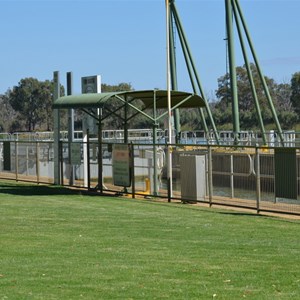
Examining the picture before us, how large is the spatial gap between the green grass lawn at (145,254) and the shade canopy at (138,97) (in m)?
5.86

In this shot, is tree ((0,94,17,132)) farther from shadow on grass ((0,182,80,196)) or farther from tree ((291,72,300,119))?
shadow on grass ((0,182,80,196))

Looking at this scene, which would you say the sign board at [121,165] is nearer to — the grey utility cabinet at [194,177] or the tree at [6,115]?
the grey utility cabinet at [194,177]

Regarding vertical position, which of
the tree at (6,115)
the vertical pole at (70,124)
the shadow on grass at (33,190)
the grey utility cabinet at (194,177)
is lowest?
the shadow on grass at (33,190)

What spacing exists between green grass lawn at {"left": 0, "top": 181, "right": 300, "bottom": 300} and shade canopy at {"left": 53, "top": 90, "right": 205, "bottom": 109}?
5.86 meters

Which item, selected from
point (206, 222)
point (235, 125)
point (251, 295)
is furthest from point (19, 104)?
point (251, 295)

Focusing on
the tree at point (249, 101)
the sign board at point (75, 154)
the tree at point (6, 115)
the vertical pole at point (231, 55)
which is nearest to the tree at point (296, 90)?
the tree at point (249, 101)

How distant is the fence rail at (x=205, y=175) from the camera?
19.9m

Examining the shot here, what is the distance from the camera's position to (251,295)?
9.34 m

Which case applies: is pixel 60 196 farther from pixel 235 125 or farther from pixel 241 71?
pixel 241 71

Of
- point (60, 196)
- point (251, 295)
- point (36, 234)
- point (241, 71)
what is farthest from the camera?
point (241, 71)

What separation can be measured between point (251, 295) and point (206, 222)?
888 centimetres

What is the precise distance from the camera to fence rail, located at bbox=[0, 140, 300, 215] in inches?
785

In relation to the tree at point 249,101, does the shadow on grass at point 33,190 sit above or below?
below

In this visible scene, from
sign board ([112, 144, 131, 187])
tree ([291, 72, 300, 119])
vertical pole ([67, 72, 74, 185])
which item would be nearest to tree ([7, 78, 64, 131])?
tree ([291, 72, 300, 119])
